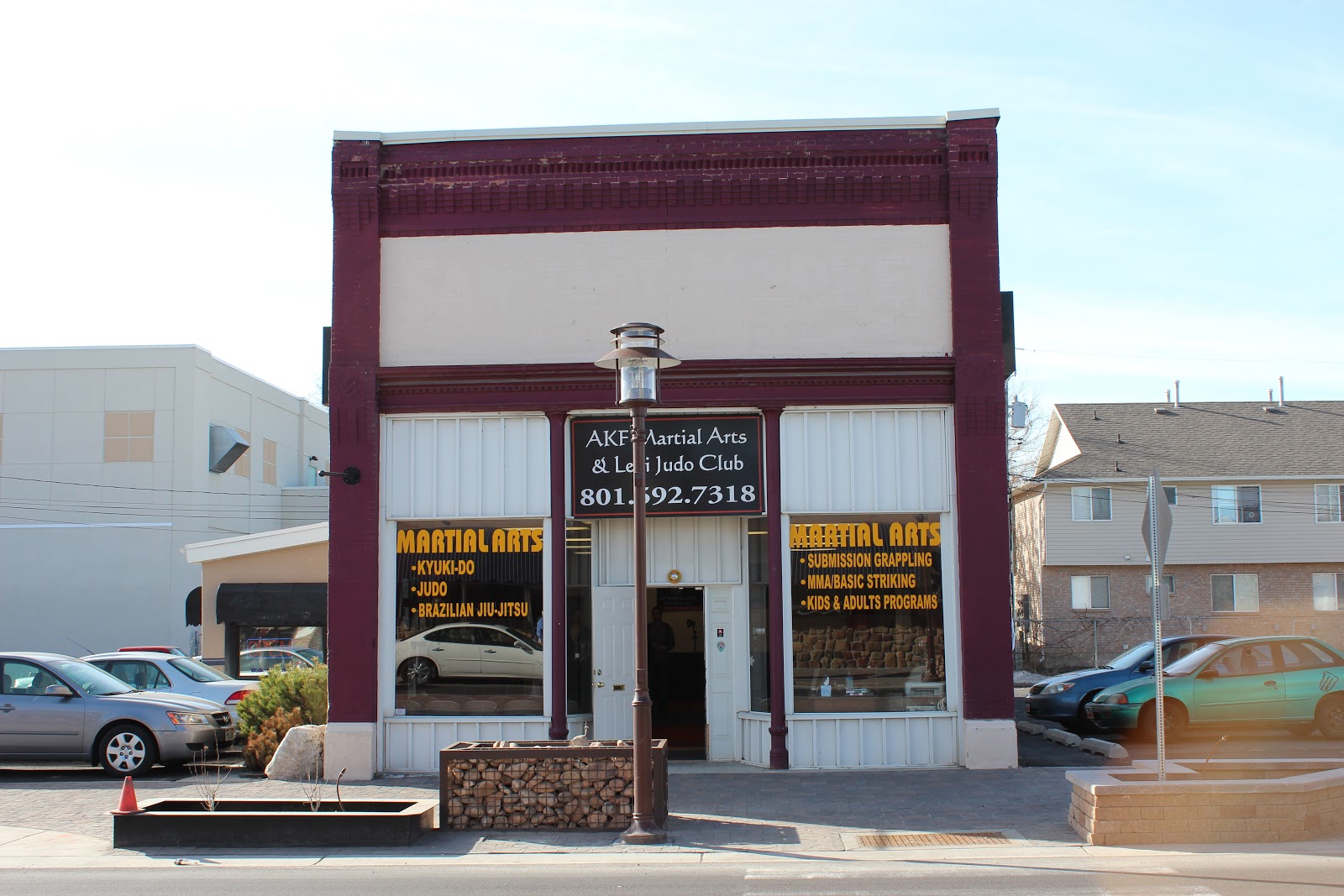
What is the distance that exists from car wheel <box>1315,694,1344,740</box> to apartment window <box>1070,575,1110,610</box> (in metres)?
19.8

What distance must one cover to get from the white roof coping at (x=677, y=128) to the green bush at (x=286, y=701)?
6806mm

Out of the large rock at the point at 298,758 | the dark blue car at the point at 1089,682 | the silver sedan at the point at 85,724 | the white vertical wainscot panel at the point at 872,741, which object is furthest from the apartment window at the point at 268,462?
the white vertical wainscot panel at the point at 872,741

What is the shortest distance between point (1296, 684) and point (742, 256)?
31.6 feet

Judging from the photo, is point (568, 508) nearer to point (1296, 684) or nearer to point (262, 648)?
point (1296, 684)

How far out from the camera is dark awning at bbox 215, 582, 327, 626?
80.6ft

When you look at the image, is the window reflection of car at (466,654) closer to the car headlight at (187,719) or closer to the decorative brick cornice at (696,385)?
the decorative brick cornice at (696,385)

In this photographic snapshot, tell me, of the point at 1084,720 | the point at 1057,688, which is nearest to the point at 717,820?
the point at 1084,720

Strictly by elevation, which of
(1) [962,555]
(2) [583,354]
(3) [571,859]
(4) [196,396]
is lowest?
(3) [571,859]

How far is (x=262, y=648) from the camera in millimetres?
26938

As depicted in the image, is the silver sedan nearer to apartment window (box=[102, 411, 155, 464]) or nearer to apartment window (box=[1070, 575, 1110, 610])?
apartment window (box=[102, 411, 155, 464])

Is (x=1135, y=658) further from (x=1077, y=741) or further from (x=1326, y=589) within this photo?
(x=1326, y=589)

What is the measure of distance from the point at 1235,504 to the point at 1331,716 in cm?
2123

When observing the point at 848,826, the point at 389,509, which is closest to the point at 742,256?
the point at 389,509

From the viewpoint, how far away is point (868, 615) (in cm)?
1381
